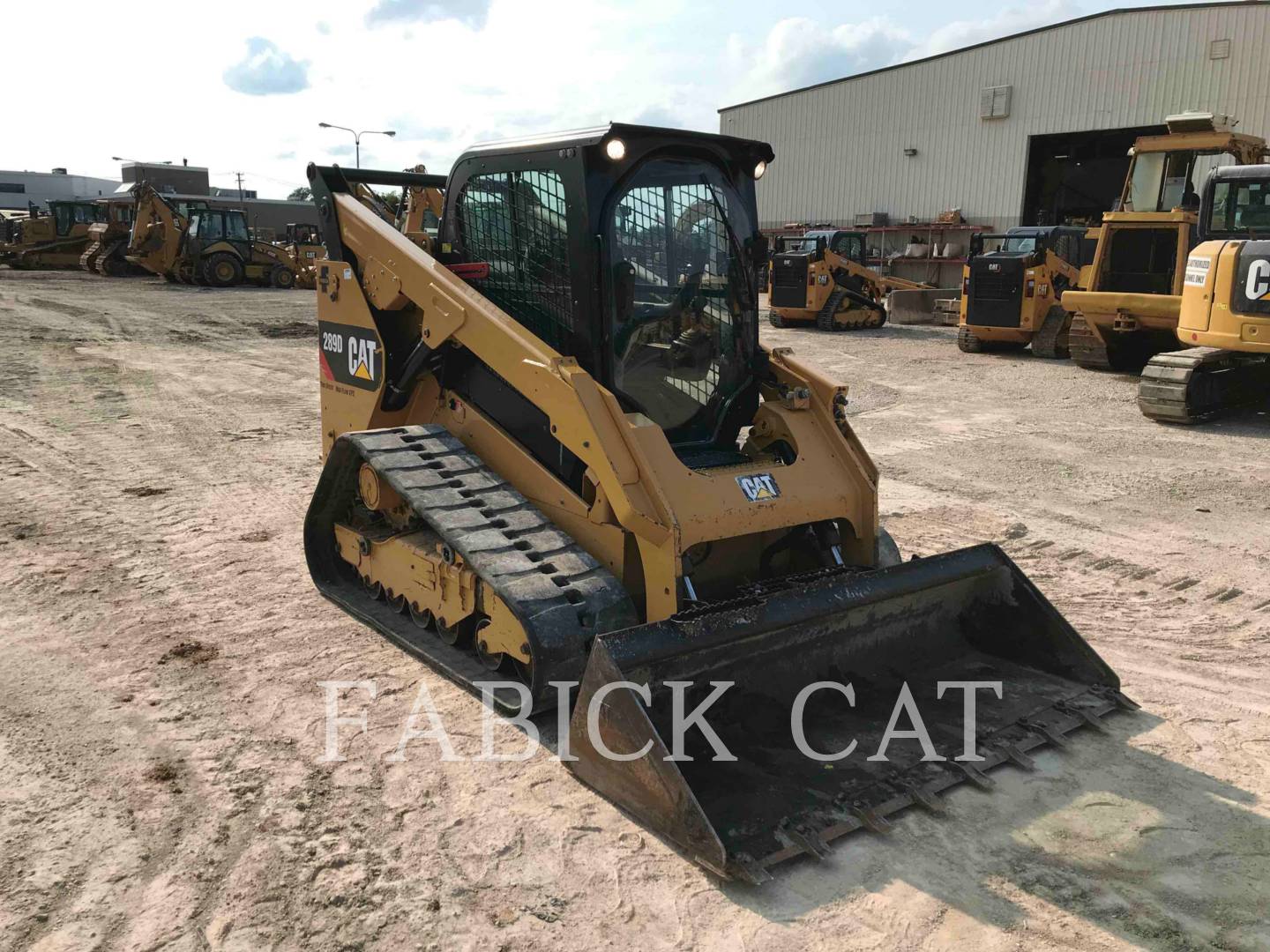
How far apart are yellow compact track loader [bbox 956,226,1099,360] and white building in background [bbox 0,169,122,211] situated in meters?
79.1

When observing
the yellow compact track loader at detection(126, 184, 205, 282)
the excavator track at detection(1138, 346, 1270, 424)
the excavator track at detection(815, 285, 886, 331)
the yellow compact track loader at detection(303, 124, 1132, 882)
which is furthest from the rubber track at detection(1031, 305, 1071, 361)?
the yellow compact track loader at detection(126, 184, 205, 282)

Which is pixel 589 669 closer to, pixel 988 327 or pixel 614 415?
pixel 614 415

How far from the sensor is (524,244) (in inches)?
187

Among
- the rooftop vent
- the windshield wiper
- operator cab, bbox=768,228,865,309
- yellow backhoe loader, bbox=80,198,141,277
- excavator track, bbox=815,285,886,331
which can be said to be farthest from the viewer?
yellow backhoe loader, bbox=80,198,141,277

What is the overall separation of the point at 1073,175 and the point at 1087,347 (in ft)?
68.7

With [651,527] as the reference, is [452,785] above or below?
below

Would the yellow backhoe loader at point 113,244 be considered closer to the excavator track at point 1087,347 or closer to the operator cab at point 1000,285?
the operator cab at point 1000,285

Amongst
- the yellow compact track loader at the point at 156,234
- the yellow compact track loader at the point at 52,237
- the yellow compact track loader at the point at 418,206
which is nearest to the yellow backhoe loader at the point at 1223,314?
the yellow compact track loader at the point at 418,206

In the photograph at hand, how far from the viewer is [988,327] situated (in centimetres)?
1627

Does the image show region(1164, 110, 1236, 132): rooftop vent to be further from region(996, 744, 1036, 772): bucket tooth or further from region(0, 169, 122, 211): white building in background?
region(0, 169, 122, 211): white building in background

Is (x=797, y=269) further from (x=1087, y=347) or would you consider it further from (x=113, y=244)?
(x=113, y=244)

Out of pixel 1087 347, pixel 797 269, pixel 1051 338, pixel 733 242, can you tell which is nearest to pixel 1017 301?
pixel 1051 338

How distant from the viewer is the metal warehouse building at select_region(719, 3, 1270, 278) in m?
24.0

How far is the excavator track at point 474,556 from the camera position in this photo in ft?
12.7
